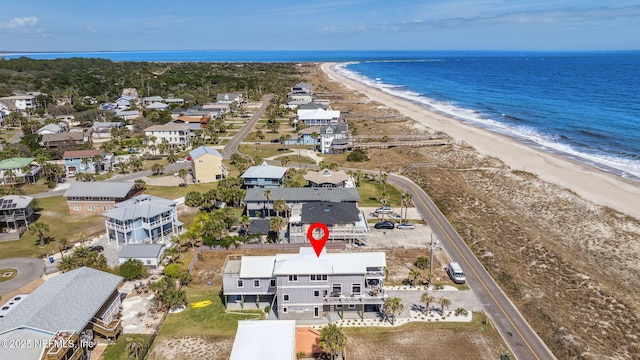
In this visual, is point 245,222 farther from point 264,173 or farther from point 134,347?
point 134,347

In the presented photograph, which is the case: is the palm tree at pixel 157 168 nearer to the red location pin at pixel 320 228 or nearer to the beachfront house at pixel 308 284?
the red location pin at pixel 320 228

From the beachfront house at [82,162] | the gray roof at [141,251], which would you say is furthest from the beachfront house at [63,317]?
the beachfront house at [82,162]

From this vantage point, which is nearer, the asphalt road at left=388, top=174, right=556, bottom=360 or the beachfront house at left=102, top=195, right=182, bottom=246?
the asphalt road at left=388, top=174, right=556, bottom=360

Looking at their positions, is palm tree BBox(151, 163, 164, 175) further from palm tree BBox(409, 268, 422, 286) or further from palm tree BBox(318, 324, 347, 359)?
palm tree BBox(318, 324, 347, 359)

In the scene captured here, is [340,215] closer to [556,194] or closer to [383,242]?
[383,242]

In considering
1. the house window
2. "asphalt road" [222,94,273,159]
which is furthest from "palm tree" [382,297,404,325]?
"asphalt road" [222,94,273,159]

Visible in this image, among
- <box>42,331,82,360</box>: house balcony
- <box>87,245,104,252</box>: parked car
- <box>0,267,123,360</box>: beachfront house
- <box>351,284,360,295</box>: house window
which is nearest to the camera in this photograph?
<box>42,331,82,360</box>: house balcony
